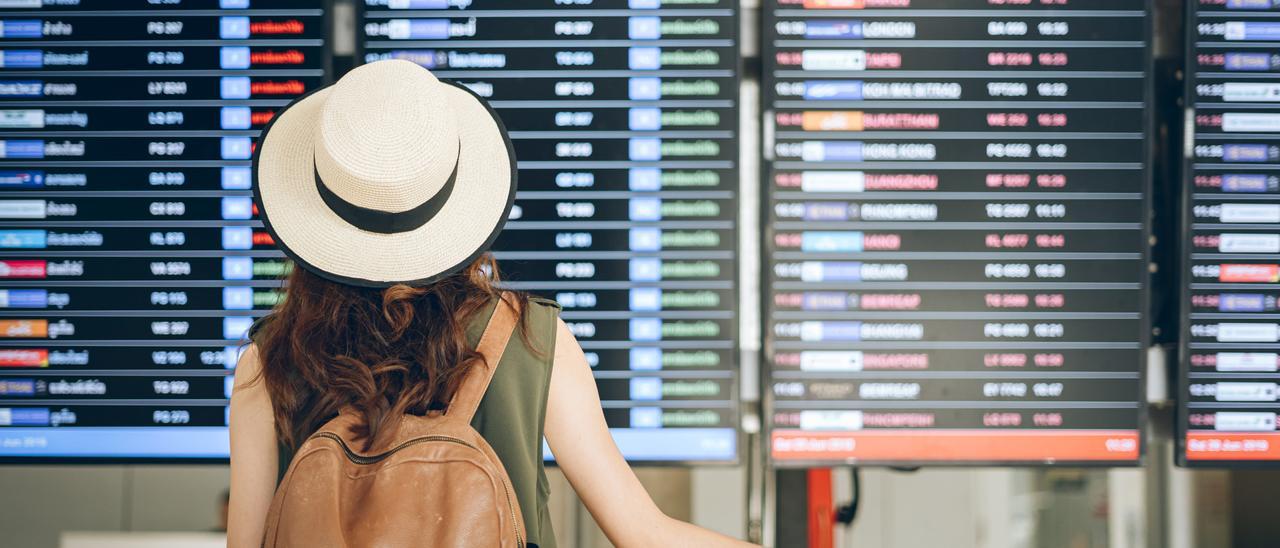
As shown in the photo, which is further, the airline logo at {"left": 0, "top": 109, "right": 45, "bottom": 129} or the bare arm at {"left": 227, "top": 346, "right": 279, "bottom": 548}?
the airline logo at {"left": 0, "top": 109, "right": 45, "bottom": 129}

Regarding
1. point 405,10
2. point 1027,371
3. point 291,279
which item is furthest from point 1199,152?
point 291,279

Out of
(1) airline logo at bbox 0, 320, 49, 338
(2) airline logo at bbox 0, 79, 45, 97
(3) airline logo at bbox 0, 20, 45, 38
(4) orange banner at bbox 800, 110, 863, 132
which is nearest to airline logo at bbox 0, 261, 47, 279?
(1) airline logo at bbox 0, 320, 49, 338

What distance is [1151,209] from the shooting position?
2375mm

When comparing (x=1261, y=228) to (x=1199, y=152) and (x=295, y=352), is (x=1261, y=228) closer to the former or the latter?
Answer: (x=1199, y=152)

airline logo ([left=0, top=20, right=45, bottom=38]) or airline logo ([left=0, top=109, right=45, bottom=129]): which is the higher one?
airline logo ([left=0, top=20, right=45, bottom=38])

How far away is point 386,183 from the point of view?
141cm

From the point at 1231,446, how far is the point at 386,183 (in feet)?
6.69

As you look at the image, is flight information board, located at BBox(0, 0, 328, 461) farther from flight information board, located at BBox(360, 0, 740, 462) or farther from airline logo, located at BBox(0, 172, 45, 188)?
flight information board, located at BBox(360, 0, 740, 462)

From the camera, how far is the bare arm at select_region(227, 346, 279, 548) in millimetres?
1509

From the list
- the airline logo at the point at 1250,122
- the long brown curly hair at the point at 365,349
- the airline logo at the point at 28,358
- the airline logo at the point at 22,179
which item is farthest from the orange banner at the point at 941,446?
the airline logo at the point at 22,179

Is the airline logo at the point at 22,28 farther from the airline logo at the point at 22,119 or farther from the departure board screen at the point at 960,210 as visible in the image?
the departure board screen at the point at 960,210

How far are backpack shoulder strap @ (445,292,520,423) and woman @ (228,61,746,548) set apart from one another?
0.02m

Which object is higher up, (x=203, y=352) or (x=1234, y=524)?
(x=203, y=352)

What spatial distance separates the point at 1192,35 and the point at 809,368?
1188 millimetres
